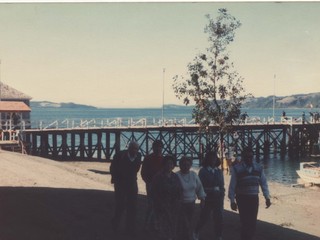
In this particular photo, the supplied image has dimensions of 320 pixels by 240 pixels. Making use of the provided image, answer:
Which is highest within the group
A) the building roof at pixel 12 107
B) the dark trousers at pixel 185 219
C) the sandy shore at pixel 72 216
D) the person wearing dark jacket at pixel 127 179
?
the building roof at pixel 12 107

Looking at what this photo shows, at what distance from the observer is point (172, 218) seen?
8.27 metres

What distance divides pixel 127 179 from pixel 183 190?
1.16 m

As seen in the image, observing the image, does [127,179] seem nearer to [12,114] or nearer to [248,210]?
[248,210]

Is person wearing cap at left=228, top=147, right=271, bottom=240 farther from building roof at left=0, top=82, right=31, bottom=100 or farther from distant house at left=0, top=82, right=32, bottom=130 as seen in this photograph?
building roof at left=0, top=82, right=31, bottom=100

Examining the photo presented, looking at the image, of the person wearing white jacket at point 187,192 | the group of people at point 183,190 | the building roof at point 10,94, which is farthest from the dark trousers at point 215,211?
the building roof at point 10,94

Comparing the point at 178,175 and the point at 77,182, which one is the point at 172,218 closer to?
the point at 178,175

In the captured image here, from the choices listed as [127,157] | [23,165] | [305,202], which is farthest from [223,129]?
[127,157]

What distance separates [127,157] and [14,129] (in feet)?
110

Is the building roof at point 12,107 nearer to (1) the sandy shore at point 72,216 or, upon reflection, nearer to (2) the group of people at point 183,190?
(1) the sandy shore at point 72,216

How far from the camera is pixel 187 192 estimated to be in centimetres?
827

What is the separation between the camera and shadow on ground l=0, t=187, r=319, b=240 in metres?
8.74

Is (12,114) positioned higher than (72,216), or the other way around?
(12,114)

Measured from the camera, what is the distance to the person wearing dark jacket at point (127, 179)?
886 cm

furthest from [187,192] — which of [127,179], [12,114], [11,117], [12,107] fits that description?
[12,114]
